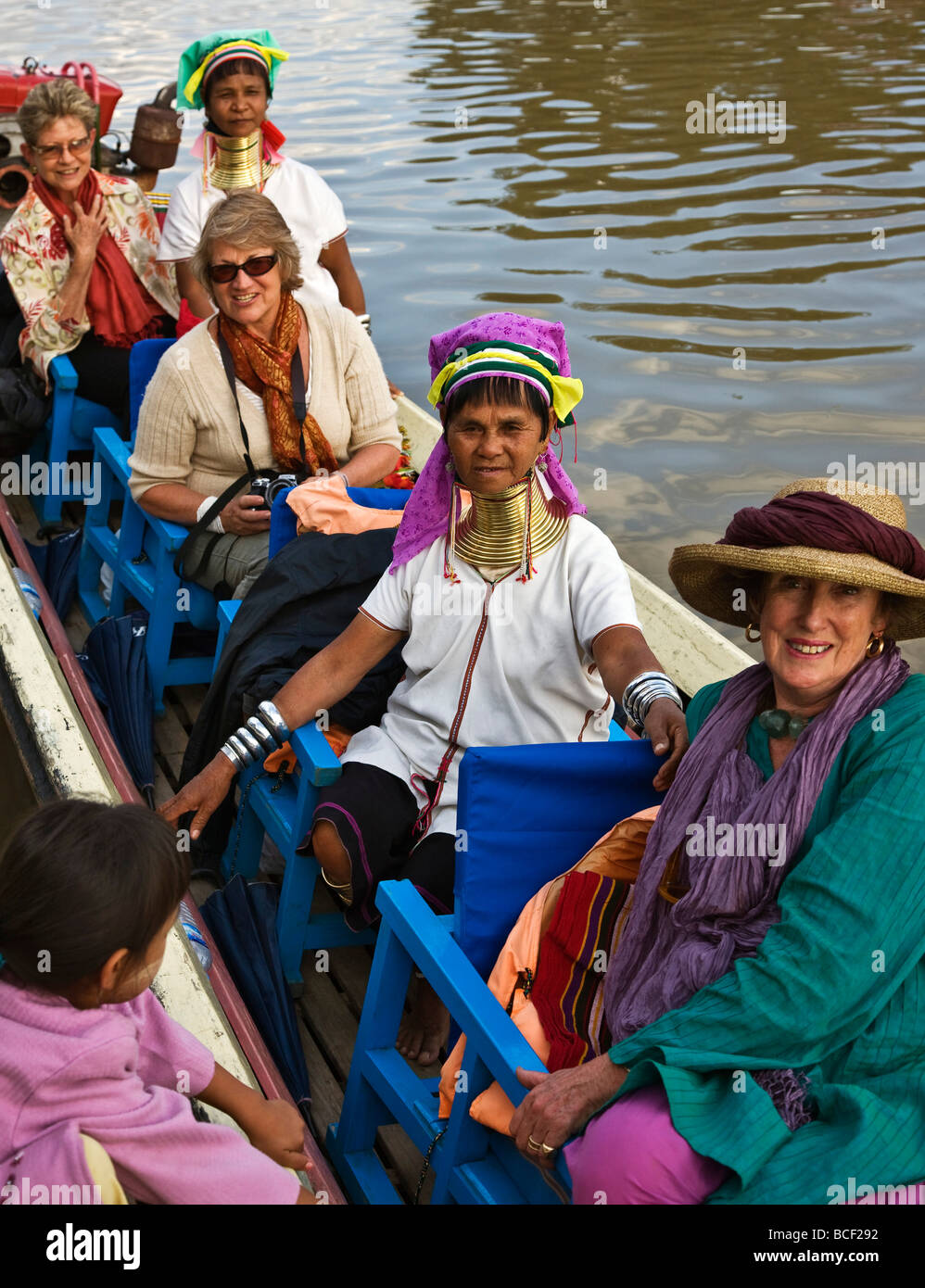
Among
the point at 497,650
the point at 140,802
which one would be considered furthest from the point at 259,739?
the point at 497,650

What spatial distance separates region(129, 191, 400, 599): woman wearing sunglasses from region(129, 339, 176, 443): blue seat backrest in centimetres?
40

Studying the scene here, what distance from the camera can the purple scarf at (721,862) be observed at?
2.13 meters

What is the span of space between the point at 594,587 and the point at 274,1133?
1.24m

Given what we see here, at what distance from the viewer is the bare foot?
291 cm

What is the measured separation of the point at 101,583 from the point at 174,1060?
9.97 ft

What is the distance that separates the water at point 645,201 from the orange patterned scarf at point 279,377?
268 cm

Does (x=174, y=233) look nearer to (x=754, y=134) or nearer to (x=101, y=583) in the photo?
(x=101, y=583)

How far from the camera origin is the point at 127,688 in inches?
157

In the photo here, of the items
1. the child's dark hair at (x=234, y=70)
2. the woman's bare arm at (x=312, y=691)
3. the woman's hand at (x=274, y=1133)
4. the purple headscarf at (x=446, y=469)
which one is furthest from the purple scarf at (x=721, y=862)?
the child's dark hair at (x=234, y=70)

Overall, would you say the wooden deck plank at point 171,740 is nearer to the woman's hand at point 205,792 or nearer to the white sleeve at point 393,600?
the woman's hand at point 205,792

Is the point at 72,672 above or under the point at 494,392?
under

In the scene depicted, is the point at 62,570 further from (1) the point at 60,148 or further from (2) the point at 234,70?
(2) the point at 234,70
